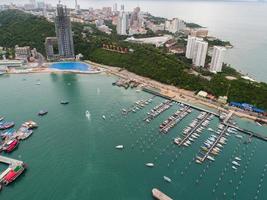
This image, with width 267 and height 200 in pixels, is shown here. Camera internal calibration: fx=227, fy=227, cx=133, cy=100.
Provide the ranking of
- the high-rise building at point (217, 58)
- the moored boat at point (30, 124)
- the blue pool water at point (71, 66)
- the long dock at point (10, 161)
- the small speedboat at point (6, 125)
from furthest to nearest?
1. the blue pool water at point (71, 66)
2. the high-rise building at point (217, 58)
3. the moored boat at point (30, 124)
4. the small speedboat at point (6, 125)
5. the long dock at point (10, 161)

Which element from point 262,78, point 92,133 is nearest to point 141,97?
point 92,133

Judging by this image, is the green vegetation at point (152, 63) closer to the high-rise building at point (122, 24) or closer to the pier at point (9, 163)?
the high-rise building at point (122, 24)

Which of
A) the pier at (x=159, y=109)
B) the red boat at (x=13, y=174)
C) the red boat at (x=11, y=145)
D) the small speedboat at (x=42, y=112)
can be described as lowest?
the red boat at (x=13, y=174)

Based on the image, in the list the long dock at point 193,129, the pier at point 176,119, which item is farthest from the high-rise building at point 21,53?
the long dock at point 193,129

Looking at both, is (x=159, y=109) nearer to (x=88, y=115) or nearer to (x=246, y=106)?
(x=88, y=115)

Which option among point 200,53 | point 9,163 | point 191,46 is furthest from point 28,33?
point 9,163

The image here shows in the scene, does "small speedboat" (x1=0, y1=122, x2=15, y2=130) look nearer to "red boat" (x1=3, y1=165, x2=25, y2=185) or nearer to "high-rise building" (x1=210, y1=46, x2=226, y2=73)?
"red boat" (x1=3, y1=165, x2=25, y2=185)

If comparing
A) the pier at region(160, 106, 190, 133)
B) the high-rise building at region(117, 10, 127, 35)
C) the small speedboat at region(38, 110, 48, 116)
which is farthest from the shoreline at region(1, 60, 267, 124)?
the high-rise building at region(117, 10, 127, 35)

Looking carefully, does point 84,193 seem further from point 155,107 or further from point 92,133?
point 155,107
